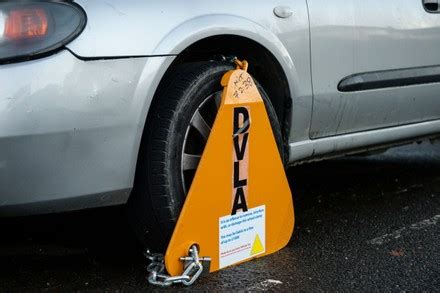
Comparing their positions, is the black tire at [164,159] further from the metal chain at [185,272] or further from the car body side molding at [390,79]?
the car body side molding at [390,79]

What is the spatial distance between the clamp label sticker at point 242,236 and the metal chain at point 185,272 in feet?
0.52

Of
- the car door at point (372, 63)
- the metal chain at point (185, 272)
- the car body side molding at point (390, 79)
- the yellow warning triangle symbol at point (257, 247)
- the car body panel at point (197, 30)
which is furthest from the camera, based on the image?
the car body side molding at point (390, 79)

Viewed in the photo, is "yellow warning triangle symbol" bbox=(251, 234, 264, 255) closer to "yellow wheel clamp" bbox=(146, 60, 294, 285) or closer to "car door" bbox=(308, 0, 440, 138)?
"yellow wheel clamp" bbox=(146, 60, 294, 285)

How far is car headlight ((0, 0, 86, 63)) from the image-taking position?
8.28 feet

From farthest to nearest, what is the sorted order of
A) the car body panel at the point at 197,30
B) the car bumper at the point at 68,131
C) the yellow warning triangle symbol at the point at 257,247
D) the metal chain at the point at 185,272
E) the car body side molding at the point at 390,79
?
the car body side molding at the point at 390,79 → the yellow warning triangle symbol at the point at 257,247 → the metal chain at the point at 185,272 → the car body panel at the point at 197,30 → the car bumper at the point at 68,131

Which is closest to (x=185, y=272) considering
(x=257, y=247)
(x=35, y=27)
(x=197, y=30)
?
(x=257, y=247)

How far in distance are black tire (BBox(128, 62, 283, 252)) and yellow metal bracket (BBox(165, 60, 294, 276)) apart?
77 millimetres

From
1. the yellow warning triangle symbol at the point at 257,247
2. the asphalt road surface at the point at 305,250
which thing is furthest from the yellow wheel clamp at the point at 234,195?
the asphalt road surface at the point at 305,250

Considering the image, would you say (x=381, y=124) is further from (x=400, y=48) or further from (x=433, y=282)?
(x=433, y=282)

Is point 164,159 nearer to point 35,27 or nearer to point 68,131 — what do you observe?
point 68,131

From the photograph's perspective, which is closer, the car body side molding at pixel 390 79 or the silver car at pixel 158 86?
the silver car at pixel 158 86

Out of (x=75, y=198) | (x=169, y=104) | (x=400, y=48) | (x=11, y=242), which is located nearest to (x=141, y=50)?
(x=169, y=104)

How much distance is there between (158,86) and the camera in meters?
2.96

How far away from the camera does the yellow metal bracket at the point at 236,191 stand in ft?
9.53
